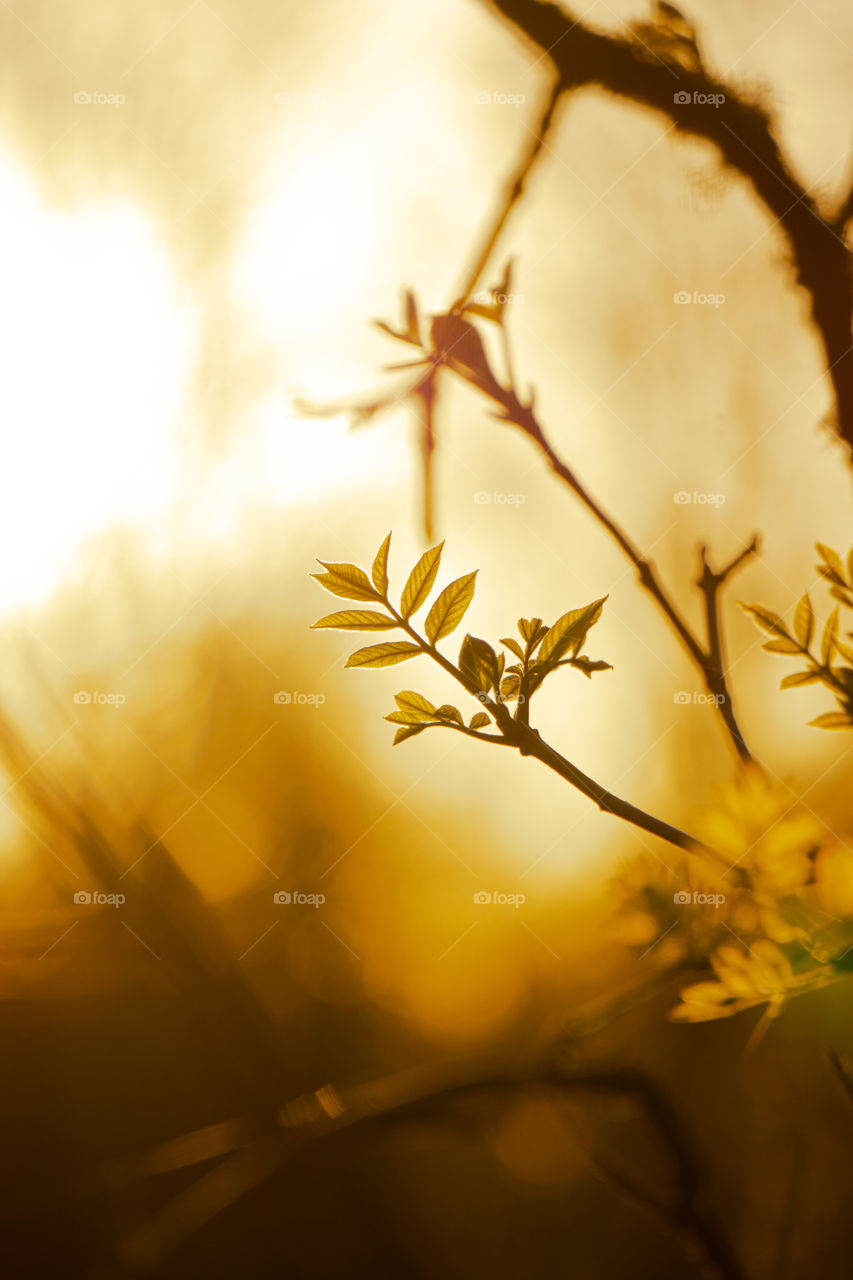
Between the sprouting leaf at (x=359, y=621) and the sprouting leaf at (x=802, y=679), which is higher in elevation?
the sprouting leaf at (x=359, y=621)

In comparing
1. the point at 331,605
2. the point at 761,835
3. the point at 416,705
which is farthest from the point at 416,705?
the point at 331,605

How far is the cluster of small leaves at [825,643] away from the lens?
258 millimetres

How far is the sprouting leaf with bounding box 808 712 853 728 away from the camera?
0.27 metres

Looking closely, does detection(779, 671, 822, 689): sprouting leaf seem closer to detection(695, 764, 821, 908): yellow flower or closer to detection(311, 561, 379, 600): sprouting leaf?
detection(695, 764, 821, 908): yellow flower

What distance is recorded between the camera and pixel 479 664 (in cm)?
23

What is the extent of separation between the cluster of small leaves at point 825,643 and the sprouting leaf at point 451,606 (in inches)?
4.0

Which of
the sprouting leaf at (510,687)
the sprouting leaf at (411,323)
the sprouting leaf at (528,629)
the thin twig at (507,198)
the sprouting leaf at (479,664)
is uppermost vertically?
the thin twig at (507,198)

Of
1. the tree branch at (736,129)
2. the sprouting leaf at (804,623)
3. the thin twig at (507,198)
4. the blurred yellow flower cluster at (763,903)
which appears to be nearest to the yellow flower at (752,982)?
the blurred yellow flower cluster at (763,903)

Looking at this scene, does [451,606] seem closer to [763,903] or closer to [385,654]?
[385,654]

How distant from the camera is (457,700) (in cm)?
56

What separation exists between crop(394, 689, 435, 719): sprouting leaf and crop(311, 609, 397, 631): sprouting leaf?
0.9 inches

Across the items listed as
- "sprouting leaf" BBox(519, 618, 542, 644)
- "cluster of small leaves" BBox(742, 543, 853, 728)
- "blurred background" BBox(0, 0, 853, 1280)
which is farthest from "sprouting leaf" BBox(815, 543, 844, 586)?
"blurred background" BBox(0, 0, 853, 1280)

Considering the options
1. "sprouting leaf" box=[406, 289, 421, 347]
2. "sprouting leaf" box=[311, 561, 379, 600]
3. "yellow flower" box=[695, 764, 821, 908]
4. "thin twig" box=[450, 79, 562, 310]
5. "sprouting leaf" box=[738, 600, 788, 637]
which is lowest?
"yellow flower" box=[695, 764, 821, 908]

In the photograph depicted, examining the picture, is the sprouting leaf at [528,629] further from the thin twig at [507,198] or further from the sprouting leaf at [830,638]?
the thin twig at [507,198]
